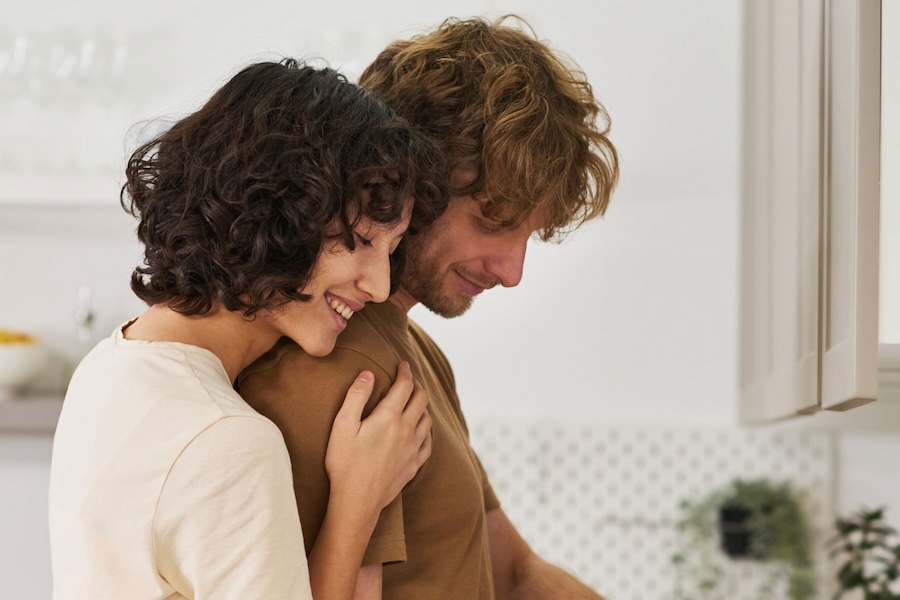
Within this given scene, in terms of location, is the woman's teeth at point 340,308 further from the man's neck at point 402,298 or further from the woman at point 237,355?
the man's neck at point 402,298

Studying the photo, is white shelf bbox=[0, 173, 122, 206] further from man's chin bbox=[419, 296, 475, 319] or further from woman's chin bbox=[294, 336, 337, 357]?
woman's chin bbox=[294, 336, 337, 357]

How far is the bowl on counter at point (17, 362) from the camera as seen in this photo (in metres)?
2.64

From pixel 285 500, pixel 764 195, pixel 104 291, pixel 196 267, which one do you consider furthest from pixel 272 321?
pixel 104 291

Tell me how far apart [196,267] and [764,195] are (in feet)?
4.23

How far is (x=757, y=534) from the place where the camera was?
2.55 metres

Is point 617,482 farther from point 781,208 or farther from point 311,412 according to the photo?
point 311,412

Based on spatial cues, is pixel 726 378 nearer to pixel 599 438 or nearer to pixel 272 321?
pixel 599 438

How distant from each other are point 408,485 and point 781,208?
0.88 meters

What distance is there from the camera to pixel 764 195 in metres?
1.89

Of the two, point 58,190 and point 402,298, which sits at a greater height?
point 58,190

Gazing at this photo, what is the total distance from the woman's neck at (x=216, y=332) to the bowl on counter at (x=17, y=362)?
6.26 feet

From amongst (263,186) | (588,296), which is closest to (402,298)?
(263,186)

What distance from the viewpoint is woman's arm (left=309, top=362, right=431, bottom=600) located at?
0.90 m

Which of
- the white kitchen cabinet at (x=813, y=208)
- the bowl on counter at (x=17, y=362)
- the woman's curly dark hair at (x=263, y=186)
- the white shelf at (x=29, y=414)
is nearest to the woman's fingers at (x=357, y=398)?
the woman's curly dark hair at (x=263, y=186)
